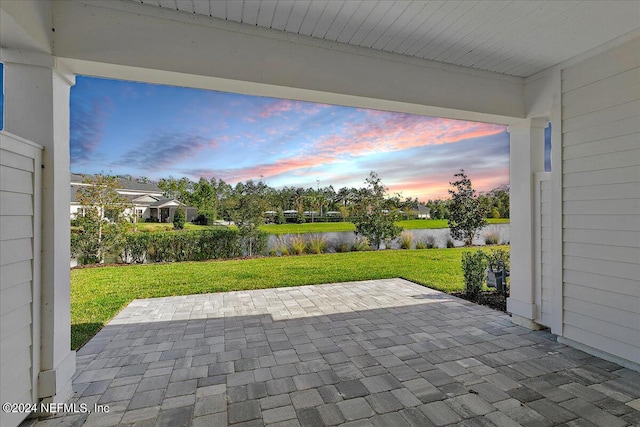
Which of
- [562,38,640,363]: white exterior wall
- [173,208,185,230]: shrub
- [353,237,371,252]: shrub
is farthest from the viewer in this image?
[353,237,371,252]: shrub

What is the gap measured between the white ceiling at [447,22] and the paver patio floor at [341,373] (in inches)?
113

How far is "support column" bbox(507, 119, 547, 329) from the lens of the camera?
3.51 metres

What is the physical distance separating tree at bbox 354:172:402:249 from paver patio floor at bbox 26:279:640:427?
6.02 metres

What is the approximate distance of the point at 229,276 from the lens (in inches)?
253

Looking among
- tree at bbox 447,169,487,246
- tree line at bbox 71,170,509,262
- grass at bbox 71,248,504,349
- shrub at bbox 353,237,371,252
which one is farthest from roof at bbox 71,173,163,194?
tree at bbox 447,169,487,246

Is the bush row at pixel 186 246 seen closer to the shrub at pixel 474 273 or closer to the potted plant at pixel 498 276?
the shrub at pixel 474 273

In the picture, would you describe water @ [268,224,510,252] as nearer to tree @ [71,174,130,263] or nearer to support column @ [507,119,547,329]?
tree @ [71,174,130,263]

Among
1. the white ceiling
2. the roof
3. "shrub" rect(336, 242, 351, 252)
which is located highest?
the white ceiling

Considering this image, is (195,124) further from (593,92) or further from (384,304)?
(593,92)

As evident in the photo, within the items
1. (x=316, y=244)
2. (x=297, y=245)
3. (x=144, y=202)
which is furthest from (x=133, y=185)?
(x=316, y=244)

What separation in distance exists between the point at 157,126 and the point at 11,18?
8781 mm

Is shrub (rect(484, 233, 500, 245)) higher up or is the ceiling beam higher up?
the ceiling beam

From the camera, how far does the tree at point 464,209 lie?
7996mm

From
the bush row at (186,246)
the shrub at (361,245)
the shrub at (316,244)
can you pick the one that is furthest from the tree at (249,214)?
the shrub at (361,245)
